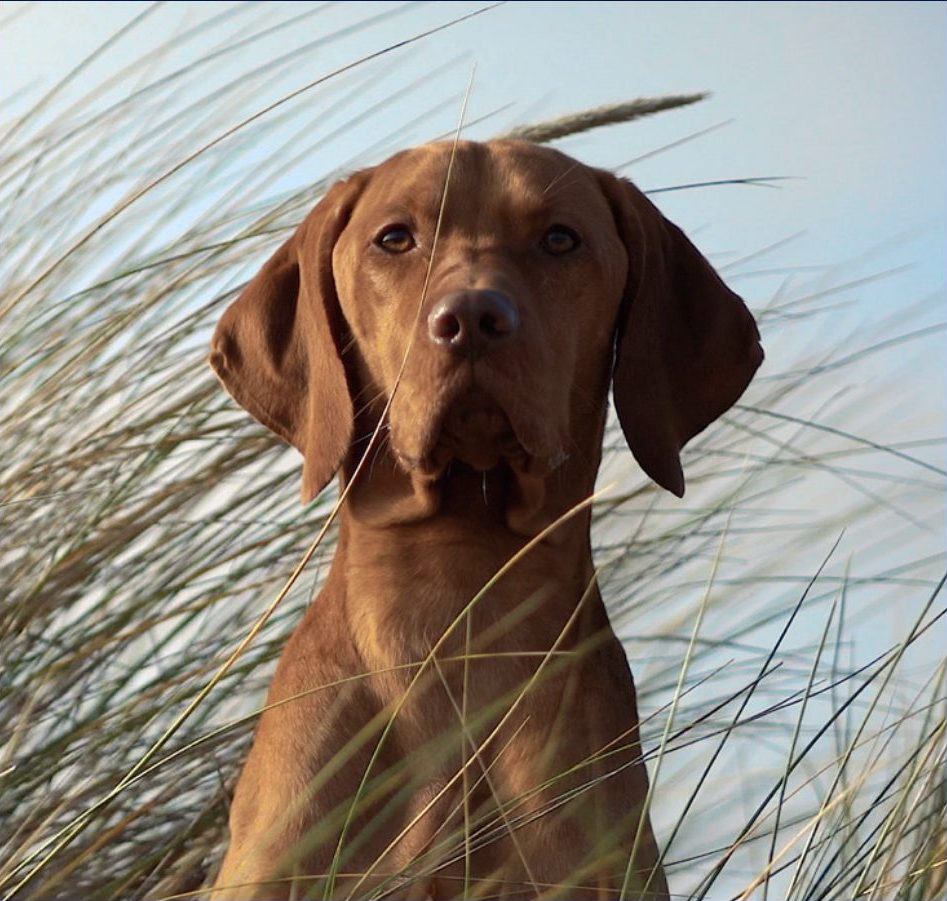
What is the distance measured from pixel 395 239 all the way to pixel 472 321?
393 millimetres

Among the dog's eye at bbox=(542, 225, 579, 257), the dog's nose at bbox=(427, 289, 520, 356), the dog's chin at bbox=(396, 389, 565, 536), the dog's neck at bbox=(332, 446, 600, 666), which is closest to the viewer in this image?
the dog's nose at bbox=(427, 289, 520, 356)

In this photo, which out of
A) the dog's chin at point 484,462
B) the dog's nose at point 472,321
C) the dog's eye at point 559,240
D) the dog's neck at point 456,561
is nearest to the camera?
the dog's nose at point 472,321

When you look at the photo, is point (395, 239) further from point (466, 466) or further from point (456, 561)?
point (456, 561)

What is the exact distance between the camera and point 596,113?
3.15m

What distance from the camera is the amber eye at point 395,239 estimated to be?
286cm

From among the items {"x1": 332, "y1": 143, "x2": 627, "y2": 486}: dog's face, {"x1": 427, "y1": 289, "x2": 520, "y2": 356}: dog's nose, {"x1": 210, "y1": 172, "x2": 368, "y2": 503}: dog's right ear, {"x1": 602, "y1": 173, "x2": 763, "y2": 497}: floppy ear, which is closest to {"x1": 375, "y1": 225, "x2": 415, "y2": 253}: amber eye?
{"x1": 332, "y1": 143, "x2": 627, "y2": 486}: dog's face

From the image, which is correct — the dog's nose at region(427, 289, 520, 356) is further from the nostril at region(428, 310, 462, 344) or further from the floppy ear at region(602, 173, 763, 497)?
the floppy ear at region(602, 173, 763, 497)

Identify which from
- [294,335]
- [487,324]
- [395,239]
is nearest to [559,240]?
[395,239]

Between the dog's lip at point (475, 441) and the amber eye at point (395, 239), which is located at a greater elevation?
the amber eye at point (395, 239)

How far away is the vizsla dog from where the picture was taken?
256 centimetres

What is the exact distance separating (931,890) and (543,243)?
1302mm

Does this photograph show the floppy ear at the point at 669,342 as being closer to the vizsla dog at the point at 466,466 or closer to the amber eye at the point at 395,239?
the vizsla dog at the point at 466,466

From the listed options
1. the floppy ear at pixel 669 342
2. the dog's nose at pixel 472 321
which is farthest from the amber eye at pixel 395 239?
the floppy ear at pixel 669 342

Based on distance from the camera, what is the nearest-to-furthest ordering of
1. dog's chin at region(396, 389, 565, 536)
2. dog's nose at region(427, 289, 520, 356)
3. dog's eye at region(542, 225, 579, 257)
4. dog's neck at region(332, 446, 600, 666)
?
dog's nose at region(427, 289, 520, 356), dog's chin at region(396, 389, 565, 536), dog's neck at region(332, 446, 600, 666), dog's eye at region(542, 225, 579, 257)
